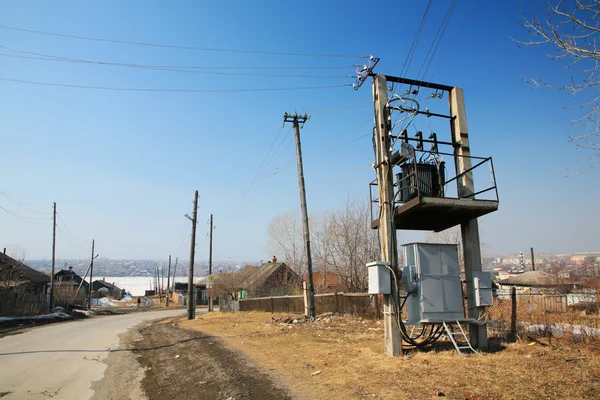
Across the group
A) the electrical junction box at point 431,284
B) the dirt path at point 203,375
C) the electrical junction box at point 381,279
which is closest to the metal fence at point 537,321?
the electrical junction box at point 431,284

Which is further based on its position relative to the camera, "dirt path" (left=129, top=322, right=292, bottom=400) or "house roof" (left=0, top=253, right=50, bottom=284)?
"house roof" (left=0, top=253, right=50, bottom=284)

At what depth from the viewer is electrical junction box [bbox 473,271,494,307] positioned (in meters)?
9.46

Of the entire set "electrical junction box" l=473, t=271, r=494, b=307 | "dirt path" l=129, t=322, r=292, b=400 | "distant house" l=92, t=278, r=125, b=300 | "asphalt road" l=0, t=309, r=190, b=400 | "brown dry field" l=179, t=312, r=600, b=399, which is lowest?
"distant house" l=92, t=278, r=125, b=300

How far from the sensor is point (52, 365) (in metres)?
11.3

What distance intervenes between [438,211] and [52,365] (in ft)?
36.7

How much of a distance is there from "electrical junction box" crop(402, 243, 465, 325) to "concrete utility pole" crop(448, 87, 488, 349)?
1.54ft

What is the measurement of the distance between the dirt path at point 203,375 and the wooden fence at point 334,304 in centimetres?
638

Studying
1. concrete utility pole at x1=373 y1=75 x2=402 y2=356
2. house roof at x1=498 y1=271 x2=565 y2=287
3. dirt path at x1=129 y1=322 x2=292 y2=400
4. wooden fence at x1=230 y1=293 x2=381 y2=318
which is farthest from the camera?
house roof at x1=498 y1=271 x2=565 y2=287

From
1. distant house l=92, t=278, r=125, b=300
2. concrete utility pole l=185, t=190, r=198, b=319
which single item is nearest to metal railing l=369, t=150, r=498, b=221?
concrete utility pole l=185, t=190, r=198, b=319

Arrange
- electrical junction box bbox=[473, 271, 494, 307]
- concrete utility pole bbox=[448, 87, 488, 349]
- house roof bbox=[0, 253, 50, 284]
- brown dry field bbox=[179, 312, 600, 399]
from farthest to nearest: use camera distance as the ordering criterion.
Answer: house roof bbox=[0, 253, 50, 284]
electrical junction box bbox=[473, 271, 494, 307]
concrete utility pole bbox=[448, 87, 488, 349]
brown dry field bbox=[179, 312, 600, 399]

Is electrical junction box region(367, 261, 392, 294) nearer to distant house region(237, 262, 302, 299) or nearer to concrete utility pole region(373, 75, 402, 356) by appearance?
concrete utility pole region(373, 75, 402, 356)

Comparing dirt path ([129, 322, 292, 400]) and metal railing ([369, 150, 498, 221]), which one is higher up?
metal railing ([369, 150, 498, 221])

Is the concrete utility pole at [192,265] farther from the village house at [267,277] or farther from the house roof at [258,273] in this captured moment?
the house roof at [258,273]

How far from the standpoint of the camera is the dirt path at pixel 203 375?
24.2 ft
